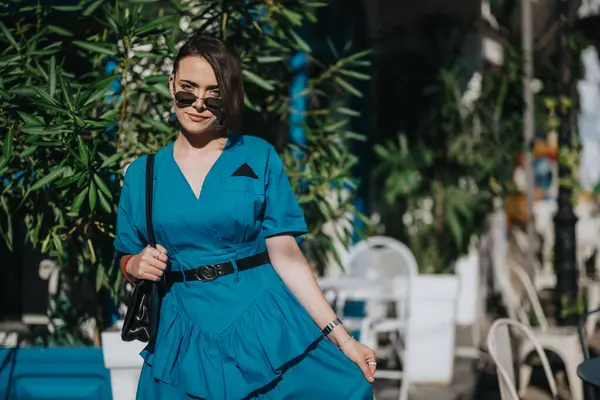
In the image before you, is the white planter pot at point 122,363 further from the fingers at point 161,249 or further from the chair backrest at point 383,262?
the chair backrest at point 383,262

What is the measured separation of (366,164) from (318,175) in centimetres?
380

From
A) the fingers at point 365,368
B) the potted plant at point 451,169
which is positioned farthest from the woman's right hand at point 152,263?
the potted plant at point 451,169

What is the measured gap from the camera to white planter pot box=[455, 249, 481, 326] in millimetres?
8469

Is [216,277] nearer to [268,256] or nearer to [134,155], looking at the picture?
[268,256]

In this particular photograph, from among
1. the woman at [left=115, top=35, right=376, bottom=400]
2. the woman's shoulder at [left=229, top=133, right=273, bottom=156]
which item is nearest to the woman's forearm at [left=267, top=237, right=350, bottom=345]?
the woman at [left=115, top=35, right=376, bottom=400]

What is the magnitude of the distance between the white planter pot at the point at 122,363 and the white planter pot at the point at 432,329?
3.11 metres

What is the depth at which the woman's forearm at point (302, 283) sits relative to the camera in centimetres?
260

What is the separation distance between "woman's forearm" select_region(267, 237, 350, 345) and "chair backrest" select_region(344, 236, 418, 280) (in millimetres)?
3924

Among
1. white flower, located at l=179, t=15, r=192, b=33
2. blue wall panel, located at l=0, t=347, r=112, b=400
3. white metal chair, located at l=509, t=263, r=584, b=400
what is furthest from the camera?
white metal chair, located at l=509, t=263, r=584, b=400

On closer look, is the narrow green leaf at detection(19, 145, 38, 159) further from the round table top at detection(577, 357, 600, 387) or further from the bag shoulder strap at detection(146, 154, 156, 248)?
the round table top at detection(577, 357, 600, 387)

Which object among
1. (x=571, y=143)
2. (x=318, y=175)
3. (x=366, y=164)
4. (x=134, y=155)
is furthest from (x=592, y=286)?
(x=134, y=155)

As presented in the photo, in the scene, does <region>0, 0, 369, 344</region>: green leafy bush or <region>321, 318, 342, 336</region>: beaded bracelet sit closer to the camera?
<region>321, 318, 342, 336</region>: beaded bracelet

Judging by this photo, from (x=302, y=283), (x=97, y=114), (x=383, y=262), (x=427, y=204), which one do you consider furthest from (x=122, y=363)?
(x=427, y=204)

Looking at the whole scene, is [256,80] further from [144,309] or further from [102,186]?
[144,309]
